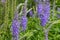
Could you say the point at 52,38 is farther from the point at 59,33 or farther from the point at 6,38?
the point at 6,38

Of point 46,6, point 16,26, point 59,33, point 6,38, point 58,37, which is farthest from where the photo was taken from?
point 59,33

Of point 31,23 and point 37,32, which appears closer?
point 37,32

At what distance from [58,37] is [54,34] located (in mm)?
124

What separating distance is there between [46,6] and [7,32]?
1.99 ft

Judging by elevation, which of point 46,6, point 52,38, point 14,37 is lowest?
point 52,38

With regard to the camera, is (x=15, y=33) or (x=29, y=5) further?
(x=29, y=5)

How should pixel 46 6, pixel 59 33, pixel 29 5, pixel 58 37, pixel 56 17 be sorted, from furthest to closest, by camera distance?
1. pixel 29 5
2. pixel 56 17
3. pixel 59 33
4. pixel 58 37
5. pixel 46 6

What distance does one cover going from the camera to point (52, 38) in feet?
6.40

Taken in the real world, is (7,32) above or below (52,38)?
above

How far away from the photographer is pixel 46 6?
1.29 meters

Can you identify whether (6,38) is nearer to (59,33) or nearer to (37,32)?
(37,32)

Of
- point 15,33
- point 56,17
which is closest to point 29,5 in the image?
point 56,17

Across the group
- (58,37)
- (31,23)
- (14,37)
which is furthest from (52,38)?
(14,37)

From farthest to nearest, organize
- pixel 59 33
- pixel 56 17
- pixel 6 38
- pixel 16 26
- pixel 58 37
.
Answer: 1. pixel 56 17
2. pixel 59 33
3. pixel 58 37
4. pixel 6 38
5. pixel 16 26
